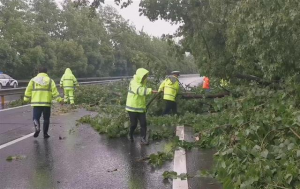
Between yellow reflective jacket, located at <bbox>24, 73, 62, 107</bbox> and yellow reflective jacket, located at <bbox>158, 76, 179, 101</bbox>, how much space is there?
3580mm

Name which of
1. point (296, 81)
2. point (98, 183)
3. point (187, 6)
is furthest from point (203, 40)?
point (187, 6)

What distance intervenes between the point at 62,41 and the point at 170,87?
123 ft

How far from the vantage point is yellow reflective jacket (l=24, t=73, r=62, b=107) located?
8375 millimetres

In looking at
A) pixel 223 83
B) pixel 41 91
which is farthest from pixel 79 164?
pixel 223 83

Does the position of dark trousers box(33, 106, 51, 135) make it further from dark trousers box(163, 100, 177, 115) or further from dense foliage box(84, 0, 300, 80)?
dense foliage box(84, 0, 300, 80)

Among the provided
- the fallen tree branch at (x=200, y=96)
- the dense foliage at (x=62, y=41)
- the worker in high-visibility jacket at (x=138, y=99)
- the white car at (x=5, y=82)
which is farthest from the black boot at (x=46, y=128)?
the white car at (x=5, y=82)

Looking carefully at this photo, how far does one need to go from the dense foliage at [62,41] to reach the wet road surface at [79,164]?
10.1 m

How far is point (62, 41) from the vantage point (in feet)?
152

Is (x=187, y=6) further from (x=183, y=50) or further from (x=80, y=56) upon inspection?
(x=80, y=56)

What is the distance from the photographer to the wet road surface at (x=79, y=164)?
17.3 feet

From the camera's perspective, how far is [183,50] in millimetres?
16453

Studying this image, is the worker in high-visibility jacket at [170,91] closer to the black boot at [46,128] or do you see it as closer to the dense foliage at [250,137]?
the dense foliage at [250,137]

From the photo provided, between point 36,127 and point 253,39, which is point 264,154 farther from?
point 36,127

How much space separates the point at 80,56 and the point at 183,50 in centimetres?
3030
